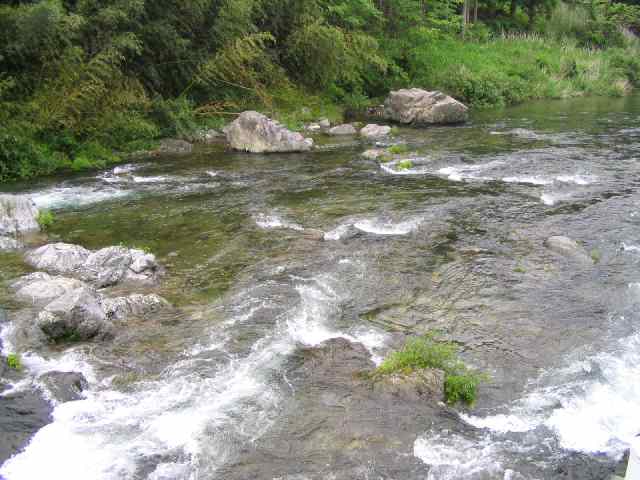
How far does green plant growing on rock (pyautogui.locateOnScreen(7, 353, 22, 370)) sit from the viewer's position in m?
7.80

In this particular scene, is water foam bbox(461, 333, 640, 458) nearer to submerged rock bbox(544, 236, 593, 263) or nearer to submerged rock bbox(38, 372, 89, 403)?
submerged rock bbox(544, 236, 593, 263)

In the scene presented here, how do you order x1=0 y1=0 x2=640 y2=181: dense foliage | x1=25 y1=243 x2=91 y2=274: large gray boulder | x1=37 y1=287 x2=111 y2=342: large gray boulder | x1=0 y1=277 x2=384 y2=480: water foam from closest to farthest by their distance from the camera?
x1=0 y1=277 x2=384 y2=480: water foam, x1=37 y1=287 x2=111 y2=342: large gray boulder, x1=25 y1=243 x2=91 y2=274: large gray boulder, x1=0 y1=0 x2=640 y2=181: dense foliage

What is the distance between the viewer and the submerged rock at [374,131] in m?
25.3

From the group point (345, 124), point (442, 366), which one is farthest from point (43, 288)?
point (345, 124)

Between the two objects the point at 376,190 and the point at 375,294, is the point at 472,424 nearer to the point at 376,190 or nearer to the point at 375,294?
the point at 375,294

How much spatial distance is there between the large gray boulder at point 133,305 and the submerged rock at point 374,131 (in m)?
17.1

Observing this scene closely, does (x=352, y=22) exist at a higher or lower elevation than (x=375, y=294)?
higher

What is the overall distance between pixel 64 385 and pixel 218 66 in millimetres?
20363

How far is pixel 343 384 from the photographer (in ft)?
25.0

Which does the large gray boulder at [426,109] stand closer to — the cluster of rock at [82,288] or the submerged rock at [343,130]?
the submerged rock at [343,130]

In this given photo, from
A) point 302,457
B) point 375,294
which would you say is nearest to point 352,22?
point 375,294

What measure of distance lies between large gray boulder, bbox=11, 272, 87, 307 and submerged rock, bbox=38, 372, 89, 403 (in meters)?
2.04

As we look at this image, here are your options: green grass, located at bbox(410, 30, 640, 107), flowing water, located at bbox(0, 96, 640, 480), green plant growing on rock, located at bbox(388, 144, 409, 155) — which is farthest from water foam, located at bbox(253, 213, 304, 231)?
green grass, located at bbox(410, 30, 640, 107)

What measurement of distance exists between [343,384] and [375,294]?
2.81 meters
